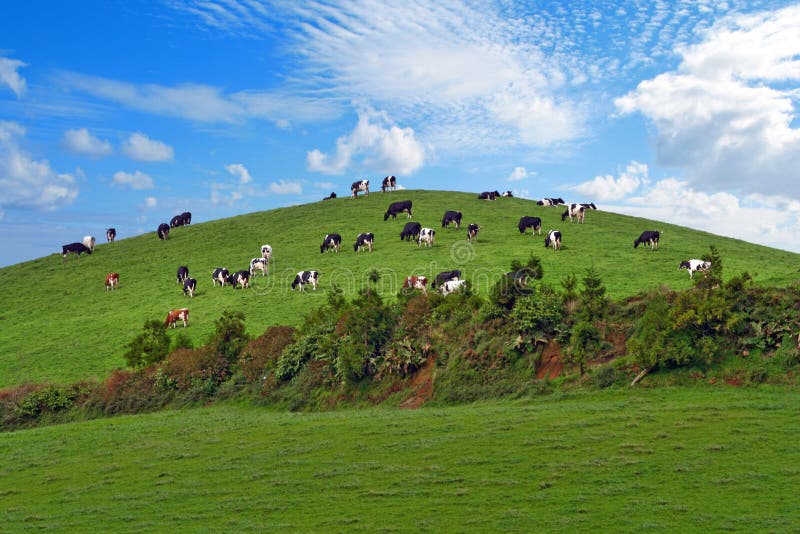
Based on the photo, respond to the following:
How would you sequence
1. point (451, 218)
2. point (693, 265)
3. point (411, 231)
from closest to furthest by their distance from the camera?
point (693, 265) < point (411, 231) < point (451, 218)

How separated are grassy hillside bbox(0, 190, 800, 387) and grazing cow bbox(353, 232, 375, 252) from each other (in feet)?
2.78

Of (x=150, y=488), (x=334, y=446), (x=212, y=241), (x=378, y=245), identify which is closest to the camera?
(x=150, y=488)

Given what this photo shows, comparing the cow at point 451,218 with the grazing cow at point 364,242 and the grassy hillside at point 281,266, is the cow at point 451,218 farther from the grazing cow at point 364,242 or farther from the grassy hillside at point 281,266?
the grazing cow at point 364,242

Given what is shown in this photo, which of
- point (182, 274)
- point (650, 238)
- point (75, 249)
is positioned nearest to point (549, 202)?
point (650, 238)

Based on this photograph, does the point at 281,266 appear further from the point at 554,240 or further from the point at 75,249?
the point at 75,249

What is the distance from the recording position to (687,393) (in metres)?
18.1

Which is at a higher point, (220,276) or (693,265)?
(220,276)

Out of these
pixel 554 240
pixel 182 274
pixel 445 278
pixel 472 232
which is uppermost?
pixel 472 232

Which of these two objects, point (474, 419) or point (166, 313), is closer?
point (474, 419)

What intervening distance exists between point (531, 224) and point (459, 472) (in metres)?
42.0

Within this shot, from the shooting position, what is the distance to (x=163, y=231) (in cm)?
6912

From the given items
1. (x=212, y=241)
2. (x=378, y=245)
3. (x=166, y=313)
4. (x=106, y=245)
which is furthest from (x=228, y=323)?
(x=106, y=245)

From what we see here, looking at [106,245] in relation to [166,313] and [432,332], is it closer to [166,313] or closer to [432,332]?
[166,313]

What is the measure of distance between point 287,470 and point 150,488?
3116mm
